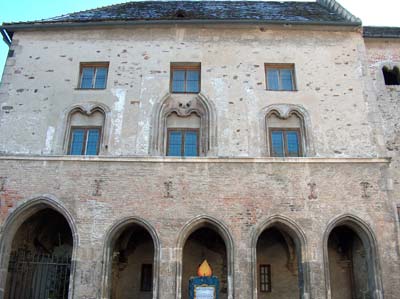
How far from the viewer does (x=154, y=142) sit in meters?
14.0

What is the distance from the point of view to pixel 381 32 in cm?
1725

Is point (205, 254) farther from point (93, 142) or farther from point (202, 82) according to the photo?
point (202, 82)

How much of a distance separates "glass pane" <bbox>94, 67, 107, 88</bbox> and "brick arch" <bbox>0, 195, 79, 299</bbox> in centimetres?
434

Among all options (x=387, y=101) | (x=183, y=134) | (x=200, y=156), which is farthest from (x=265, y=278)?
(x=387, y=101)

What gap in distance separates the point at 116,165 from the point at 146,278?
4.21 meters

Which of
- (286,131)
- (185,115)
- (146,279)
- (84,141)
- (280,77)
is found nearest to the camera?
(84,141)

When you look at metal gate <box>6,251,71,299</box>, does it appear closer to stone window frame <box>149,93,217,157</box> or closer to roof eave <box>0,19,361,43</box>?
stone window frame <box>149,93,217,157</box>

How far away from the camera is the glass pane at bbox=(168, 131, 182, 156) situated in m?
14.1

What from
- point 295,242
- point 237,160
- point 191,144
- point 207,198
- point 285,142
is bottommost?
point 295,242

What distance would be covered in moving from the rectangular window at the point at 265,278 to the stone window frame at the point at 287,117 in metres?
3.97

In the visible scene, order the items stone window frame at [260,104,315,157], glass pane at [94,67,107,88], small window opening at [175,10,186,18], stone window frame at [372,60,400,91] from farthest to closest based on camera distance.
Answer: small window opening at [175,10,186,18] < stone window frame at [372,60,400,91] < glass pane at [94,67,107,88] < stone window frame at [260,104,315,157]

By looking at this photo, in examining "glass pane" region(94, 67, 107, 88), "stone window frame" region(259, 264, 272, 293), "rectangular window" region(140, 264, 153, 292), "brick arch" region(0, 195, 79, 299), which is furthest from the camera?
"glass pane" region(94, 67, 107, 88)

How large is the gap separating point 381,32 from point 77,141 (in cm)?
1254

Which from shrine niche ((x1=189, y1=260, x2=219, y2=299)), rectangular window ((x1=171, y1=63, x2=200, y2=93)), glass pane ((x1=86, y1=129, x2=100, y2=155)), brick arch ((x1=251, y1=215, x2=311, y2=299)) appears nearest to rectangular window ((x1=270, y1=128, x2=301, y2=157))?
brick arch ((x1=251, y1=215, x2=311, y2=299))
